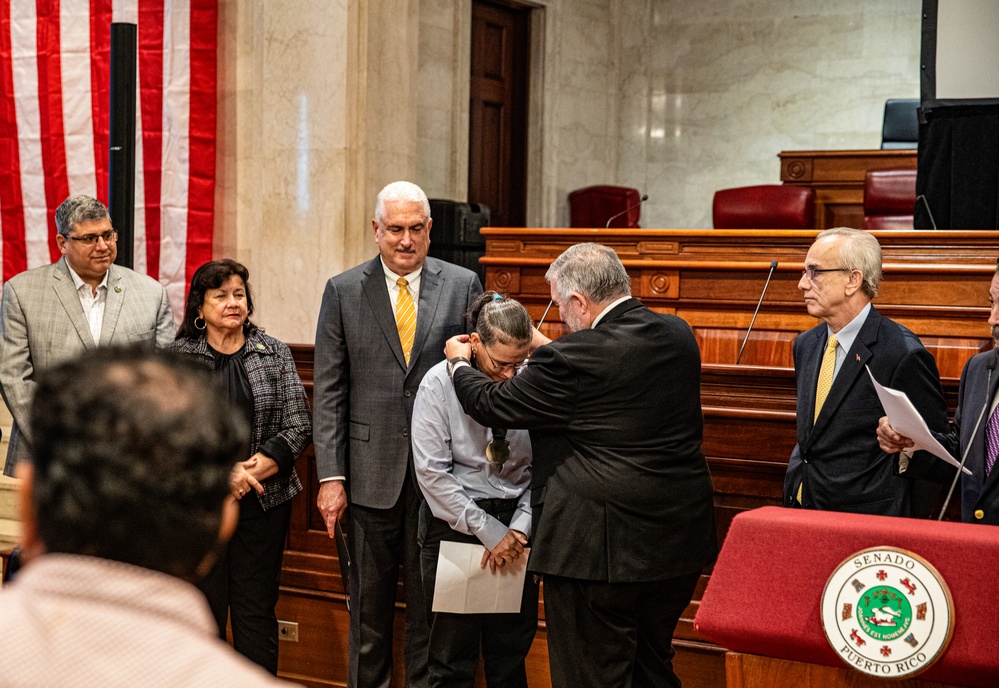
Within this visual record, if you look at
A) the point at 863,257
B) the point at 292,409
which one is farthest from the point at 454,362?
the point at 863,257

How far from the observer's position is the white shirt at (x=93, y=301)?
3.52 m

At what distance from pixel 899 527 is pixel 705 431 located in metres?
1.44

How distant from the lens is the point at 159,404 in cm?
78

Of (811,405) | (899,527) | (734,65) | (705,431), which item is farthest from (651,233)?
(734,65)

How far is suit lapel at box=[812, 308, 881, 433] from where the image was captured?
2590mm

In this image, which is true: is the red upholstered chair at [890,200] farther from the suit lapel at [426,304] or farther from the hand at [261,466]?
the hand at [261,466]

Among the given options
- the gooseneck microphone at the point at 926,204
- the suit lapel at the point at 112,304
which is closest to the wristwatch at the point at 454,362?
the suit lapel at the point at 112,304

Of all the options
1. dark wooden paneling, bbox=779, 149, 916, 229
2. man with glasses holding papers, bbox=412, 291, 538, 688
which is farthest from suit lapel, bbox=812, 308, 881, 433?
dark wooden paneling, bbox=779, 149, 916, 229

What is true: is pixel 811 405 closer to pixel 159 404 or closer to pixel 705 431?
pixel 705 431

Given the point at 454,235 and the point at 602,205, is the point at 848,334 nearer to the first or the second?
the point at 454,235

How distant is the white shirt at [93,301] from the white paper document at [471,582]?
1399 millimetres

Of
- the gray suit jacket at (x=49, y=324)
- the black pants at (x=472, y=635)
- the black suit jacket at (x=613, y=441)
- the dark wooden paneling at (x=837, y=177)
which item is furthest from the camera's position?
the dark wooden paneling at (x=837, y=177)

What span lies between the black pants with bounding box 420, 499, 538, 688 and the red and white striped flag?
3417 mm

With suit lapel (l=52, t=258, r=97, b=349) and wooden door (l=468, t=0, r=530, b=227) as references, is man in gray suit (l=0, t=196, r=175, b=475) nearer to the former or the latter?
suit lapel (l=52, t=258, r=97, b=349)
